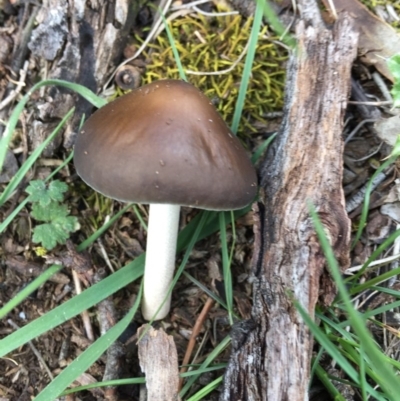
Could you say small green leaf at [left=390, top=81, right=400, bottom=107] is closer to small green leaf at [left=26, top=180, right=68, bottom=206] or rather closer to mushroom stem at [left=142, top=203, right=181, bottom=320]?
mushroom stem at [left=142, top=203, right=181, bottom=320]

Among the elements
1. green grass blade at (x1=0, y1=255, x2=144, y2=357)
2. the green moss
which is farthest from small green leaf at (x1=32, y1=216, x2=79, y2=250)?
the green moss

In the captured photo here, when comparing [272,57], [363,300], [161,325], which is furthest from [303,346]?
[272,57]

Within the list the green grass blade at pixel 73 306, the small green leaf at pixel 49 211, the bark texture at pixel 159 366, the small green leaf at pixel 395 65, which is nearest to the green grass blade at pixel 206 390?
the bark texture at pixel 159 366

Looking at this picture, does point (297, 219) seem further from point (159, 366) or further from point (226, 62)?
point (226, 62)

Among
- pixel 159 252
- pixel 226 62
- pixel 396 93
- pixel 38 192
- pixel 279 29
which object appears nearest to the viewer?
pixel 279 29

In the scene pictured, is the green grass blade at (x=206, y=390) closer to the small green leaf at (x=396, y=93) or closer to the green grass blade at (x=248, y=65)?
the green grass blade at (x=248, y=65)

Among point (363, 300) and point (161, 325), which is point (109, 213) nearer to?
point (161, 325)

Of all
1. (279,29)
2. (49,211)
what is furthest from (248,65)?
(49,211)
